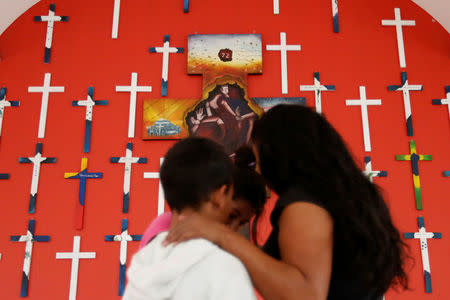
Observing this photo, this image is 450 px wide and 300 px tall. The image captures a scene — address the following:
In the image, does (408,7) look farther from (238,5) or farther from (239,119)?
(239,119)

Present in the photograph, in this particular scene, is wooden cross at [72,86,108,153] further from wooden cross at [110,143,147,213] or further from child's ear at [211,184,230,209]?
child's ear at [211,184,230,209]

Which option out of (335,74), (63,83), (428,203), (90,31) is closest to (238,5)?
(335,74)

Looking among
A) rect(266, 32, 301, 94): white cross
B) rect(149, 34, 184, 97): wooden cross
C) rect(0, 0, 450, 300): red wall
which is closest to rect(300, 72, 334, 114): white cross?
rect(0, 0, 450, 300): red wall

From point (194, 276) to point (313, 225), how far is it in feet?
0.99

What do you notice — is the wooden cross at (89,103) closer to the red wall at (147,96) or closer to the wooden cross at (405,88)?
the red wall at (147,96)

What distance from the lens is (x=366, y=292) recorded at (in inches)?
42.9

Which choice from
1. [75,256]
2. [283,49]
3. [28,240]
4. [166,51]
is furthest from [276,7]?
[28,240]

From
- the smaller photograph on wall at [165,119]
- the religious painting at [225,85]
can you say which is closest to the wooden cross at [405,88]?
the religious painting at [225,85]

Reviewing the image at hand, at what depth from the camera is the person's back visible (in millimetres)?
910

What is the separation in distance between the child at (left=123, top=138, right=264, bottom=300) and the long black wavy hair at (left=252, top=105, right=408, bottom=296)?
5.6 inches

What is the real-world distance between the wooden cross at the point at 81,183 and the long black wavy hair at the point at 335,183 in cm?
162

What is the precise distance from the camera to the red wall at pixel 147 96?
243 cm

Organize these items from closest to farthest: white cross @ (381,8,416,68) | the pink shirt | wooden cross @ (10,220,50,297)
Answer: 1. the pink shirt
2. wooden cross @ (10,220,50,297)
3. white cross @ (381,8,416,68)

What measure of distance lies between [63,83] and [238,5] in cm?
122
